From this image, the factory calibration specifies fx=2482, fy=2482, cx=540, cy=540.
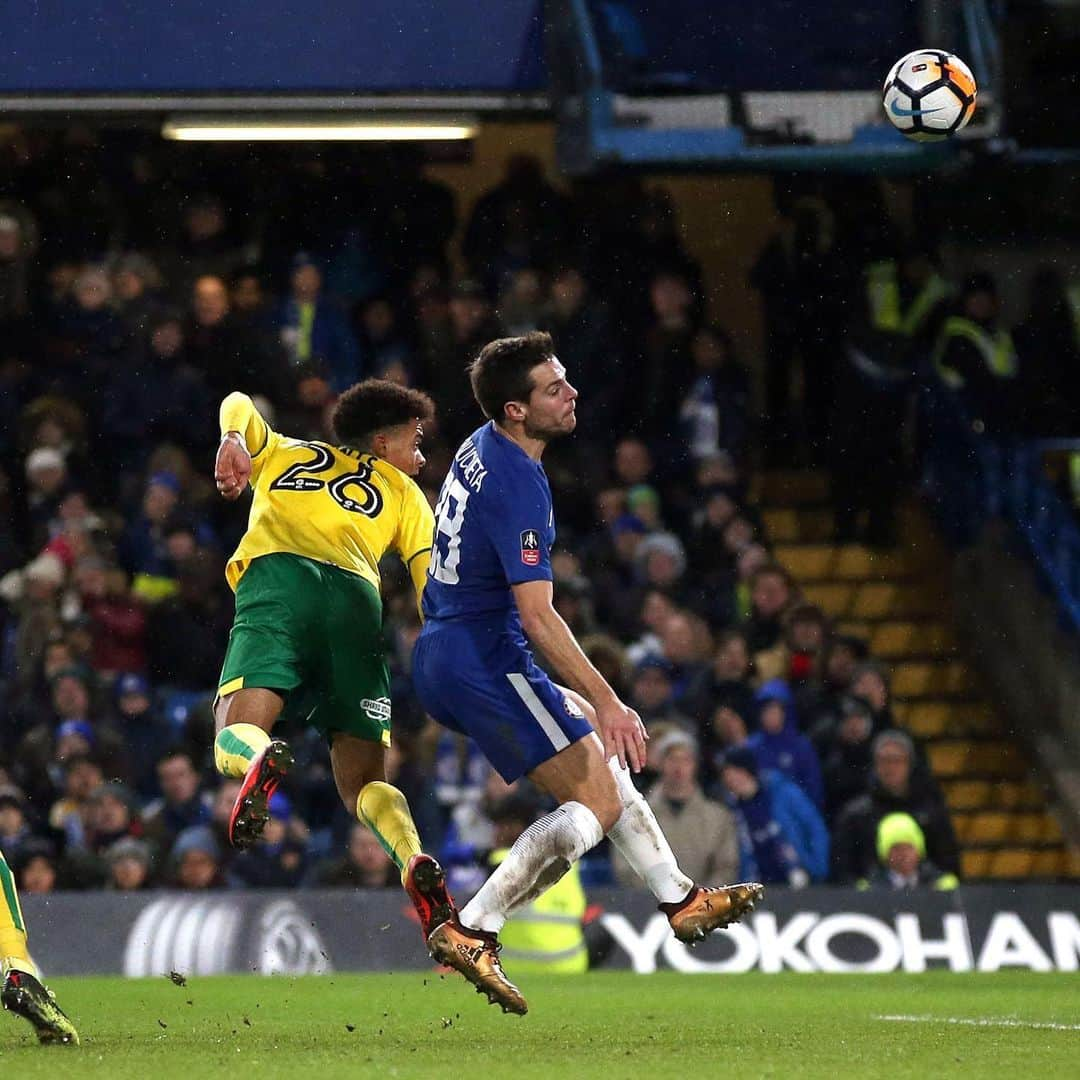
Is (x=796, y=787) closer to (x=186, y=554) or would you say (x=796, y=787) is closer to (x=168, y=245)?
(x=186, y=554)

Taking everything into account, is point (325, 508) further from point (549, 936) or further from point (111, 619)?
point (111, 619)

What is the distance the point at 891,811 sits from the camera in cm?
1370

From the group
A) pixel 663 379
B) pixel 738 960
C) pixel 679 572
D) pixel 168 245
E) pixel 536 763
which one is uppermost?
pixel 168 245

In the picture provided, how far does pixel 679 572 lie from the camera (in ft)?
49.6

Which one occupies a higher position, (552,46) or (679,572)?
(552,46)

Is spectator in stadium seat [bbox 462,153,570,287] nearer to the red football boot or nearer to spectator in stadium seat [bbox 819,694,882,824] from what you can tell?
spectator in stadium seat [bbox 819,694,882,824]

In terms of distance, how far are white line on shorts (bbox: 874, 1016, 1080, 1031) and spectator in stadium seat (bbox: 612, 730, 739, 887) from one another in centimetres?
417

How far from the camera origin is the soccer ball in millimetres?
12242

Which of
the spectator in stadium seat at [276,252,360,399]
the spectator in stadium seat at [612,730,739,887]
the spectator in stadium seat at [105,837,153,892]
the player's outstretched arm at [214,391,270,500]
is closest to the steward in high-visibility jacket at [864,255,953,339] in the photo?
the spectator in stadium seat at [276,252,360,399]

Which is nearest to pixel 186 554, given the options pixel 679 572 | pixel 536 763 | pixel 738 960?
pixel 679 572

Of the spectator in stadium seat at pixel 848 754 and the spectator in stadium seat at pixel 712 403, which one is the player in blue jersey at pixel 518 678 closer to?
the spectator in stadium seat at pixel 848 754

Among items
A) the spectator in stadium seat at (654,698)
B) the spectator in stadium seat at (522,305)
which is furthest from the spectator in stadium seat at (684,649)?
the spectator in stadium seat at (522,305)

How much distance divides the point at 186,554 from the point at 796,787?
3790mm

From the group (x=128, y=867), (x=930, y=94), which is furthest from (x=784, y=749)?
(x=930, y=94)
